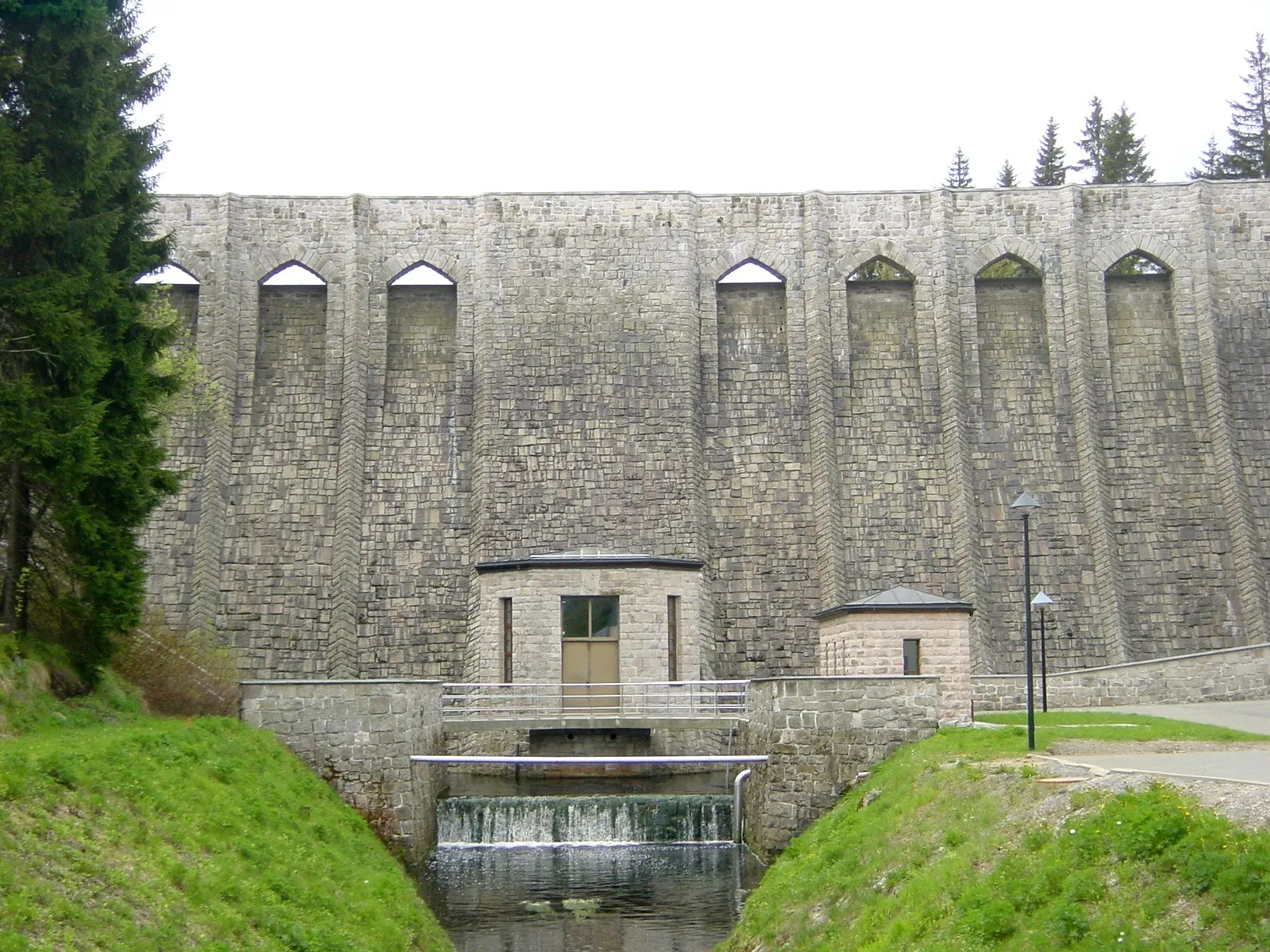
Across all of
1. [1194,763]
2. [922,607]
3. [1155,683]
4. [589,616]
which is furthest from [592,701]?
[1194,763]

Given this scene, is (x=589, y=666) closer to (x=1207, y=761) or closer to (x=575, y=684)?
(x=575, y=684)

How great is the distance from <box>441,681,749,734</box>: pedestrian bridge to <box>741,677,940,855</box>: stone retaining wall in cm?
274

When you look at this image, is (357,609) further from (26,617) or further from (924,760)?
(924,760)

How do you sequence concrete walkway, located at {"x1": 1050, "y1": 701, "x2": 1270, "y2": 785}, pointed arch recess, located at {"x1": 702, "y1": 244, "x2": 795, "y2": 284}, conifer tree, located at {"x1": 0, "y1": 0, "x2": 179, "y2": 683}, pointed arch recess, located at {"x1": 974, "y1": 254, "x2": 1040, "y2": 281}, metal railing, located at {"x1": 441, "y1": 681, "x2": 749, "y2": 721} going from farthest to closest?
pointed arch recess, located at {"x1": 974, "y1": 254, "x2": 1040, "y2": 281}
pointed arch recess, located at {"x1": 702, "y1": 244, "x2": 795, "y2": 284}
metal railing, located at {"x1": 441, "y1": 681, "x2": 749, "y2": 721}
conifer tree, located at {"x1": 0, "y1": 0, "x2": 179, "y2": 683}
concrete walkway, located at {"x1": 1050, "y1": 701, "x2": 1270, "y2": 785}

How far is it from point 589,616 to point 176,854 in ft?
52.3

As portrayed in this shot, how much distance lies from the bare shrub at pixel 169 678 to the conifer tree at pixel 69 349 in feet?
4.21

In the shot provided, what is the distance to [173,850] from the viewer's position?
43.9 ft

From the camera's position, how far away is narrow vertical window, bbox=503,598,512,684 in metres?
Answer: 29.0

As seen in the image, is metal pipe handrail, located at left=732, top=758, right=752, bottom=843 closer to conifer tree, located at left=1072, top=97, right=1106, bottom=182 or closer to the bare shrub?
the bare shrub

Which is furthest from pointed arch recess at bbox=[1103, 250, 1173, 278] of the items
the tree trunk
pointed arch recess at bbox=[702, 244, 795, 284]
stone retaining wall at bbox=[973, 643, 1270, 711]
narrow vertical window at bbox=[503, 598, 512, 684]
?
the tree trunk

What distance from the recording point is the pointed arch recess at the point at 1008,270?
39.5 metres

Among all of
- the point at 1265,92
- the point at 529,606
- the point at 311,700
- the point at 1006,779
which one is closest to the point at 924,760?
the point at 1006,779

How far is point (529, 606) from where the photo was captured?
2878cm

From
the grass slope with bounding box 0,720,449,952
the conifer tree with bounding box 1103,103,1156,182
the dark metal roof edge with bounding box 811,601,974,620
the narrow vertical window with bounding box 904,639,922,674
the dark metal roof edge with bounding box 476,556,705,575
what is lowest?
the grass slope with bounding box 0,720,449,952
